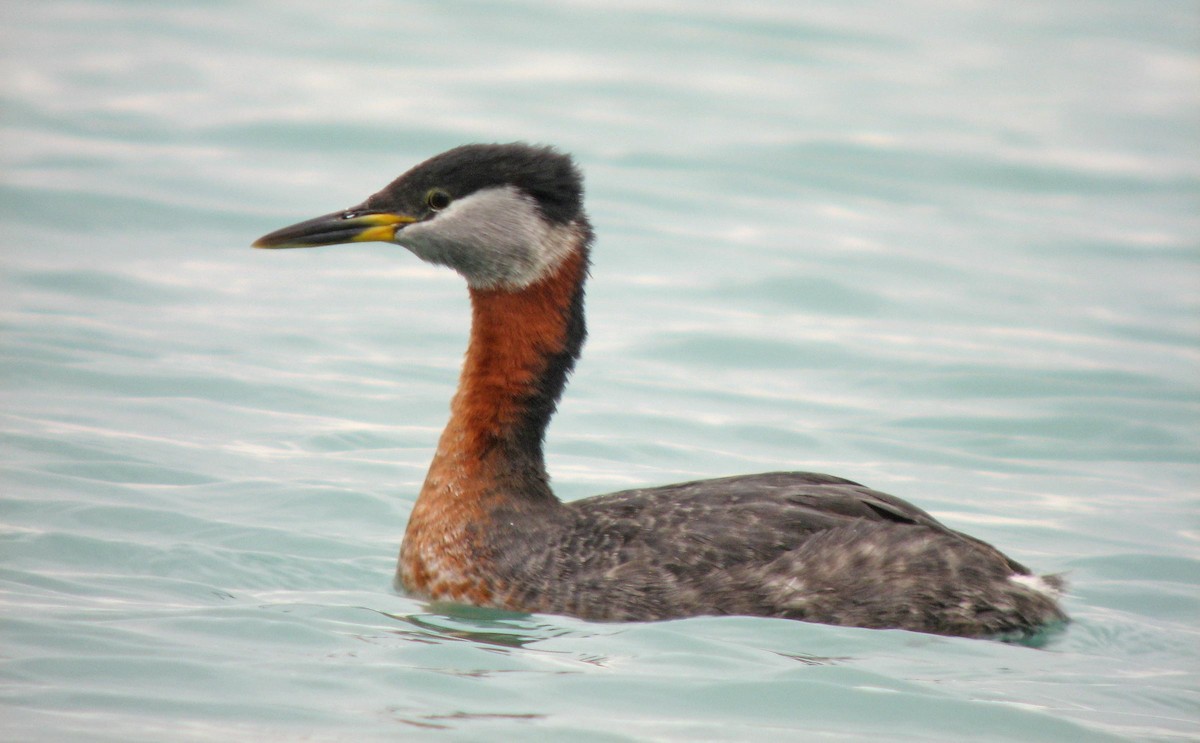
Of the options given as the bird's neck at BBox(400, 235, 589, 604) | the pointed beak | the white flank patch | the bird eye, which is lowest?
the white flank patch

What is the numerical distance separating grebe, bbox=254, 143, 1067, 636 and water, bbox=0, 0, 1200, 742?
0.59 ft

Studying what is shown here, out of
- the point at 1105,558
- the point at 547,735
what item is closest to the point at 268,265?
the point at 1105,558

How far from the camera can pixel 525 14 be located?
20922 millimetres

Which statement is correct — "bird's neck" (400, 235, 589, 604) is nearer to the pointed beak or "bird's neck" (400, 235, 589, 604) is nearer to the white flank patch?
the pointed beak

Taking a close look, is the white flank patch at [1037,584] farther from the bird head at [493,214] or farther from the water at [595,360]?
the bird head at [493,214]

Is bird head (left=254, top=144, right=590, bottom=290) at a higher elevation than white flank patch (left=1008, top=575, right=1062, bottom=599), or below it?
higher

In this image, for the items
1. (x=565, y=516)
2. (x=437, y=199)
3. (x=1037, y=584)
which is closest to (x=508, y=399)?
(x=565, y=516)

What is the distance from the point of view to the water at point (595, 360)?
23.6 ft

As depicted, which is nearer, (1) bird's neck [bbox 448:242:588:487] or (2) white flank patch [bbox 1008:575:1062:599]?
(2) white flank patch [bbox 1008:575:1062:599]

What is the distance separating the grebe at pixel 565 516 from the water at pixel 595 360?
18 centimetres

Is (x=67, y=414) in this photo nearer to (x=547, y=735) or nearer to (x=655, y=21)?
(x=547, y=735)

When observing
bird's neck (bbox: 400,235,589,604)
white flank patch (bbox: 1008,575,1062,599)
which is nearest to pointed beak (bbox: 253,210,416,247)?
bird's neck (bbox: 400,235,589,604)

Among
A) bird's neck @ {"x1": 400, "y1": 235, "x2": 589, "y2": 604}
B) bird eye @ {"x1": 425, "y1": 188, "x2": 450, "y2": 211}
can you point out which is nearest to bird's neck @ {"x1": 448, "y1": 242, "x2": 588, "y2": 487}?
bird's neck @ {"x1": 400, "y1": 235, "x2": 589, "y2": 604}

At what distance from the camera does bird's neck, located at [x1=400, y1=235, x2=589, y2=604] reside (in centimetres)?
846
